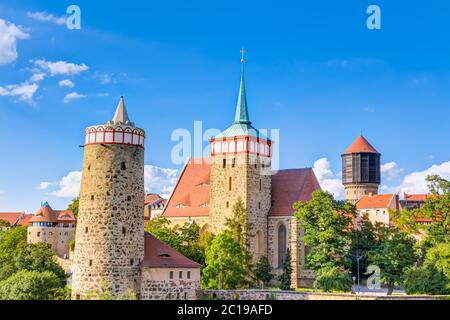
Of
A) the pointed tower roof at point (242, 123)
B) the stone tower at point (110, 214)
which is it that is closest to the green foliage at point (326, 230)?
the pointed tower roof at point (242, 123)

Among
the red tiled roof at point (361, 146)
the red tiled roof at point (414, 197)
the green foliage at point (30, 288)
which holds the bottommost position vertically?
the green foliage at point (30, 288)

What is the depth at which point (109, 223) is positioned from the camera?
39.4 meters

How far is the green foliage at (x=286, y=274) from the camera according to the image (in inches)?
2091

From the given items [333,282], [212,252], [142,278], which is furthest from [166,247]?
[333,282]

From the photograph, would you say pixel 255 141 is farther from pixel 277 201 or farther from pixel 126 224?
pixel 126 224

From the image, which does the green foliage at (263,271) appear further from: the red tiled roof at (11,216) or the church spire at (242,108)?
the red tiled roof at (11,216)

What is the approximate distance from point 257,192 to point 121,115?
18.0 metres

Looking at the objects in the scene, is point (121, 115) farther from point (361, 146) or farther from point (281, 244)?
point (361, 146)

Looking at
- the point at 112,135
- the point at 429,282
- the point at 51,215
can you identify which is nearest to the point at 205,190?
the point at 112,135

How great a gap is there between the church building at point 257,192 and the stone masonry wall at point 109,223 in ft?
52.2

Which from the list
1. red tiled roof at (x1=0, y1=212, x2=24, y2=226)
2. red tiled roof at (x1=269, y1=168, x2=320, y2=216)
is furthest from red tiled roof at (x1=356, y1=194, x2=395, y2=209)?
red tiled roof at (x1=0, y1=212, x2=24, y2=226)

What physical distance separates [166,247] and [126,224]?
4.14 metres

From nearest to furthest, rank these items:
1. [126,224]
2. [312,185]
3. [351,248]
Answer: [126,224] → [351,248] → [312,185]
